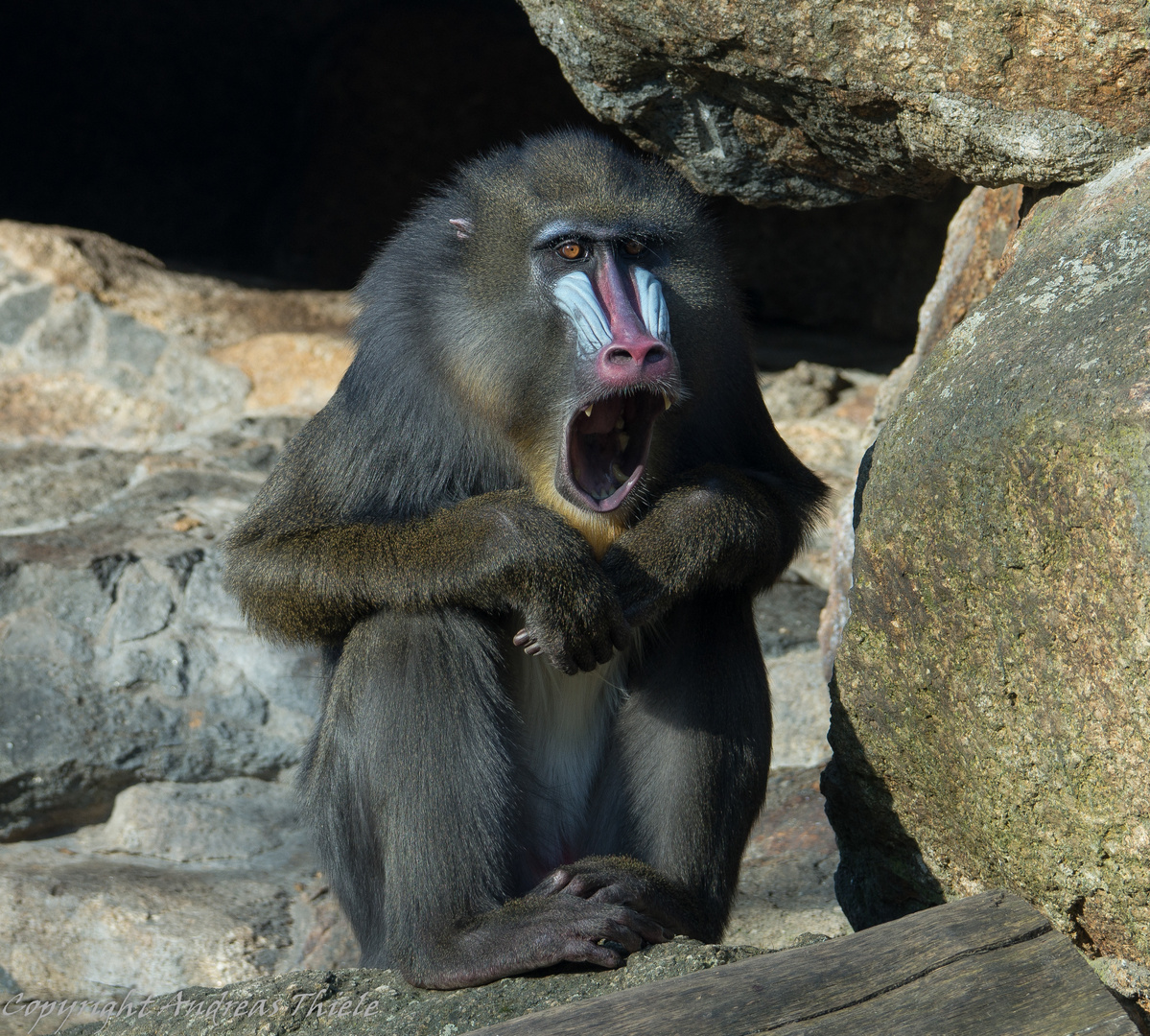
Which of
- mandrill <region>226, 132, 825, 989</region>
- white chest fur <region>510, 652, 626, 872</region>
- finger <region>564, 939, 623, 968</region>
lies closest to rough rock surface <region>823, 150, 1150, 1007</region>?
mandrill <region>226, 132, 825, 989</region>

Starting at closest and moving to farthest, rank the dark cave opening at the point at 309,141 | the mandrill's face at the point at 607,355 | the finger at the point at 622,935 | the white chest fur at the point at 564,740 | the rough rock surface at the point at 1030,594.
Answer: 1. the rough rock surface at the point at 1030,594
2. the finger at the point at 622,935
3. the mandrill's face at the point at 607,355
4. the white chest fur at the point at 564,740
5. the dark cave opening at the point at 309,141

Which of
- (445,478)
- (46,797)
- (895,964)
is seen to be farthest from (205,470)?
(895,964)

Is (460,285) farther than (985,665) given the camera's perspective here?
Yes

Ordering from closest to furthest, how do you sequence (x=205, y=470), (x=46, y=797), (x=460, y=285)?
(x=460, y=285) → (x=46, y=797) → (x=205, y=470)

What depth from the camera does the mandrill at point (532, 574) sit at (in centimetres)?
273

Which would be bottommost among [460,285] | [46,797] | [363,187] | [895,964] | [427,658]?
[46,797]

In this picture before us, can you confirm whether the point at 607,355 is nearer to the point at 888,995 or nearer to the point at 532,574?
the point at 532,574

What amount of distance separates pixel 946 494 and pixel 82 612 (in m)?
3.48

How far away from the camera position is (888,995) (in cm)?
216

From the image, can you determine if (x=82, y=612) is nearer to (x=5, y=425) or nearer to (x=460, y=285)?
(x=5, y=425)

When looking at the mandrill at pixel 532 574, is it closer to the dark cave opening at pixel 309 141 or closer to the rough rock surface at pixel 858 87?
A: the rough rock surface at pixel 858 87

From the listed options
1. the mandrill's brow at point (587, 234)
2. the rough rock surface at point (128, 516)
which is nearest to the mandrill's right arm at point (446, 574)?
the mandrill's brow at point (587, 234)

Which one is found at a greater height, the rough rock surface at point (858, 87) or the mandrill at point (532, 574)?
the rough rock surface at point (858, 87)

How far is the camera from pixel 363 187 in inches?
357
